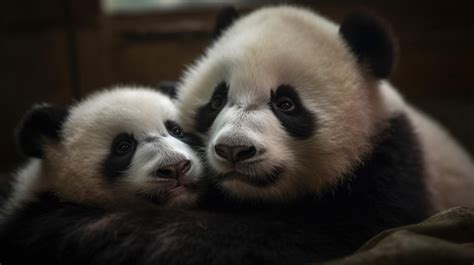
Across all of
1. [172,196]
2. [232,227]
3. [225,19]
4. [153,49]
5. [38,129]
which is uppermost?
[153,49]

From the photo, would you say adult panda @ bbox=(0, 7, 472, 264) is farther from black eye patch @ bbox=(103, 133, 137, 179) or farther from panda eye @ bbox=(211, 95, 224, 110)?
black eye patch @ bbox=(103, 133, 137, 179)

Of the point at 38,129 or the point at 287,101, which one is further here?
the point at 38,129

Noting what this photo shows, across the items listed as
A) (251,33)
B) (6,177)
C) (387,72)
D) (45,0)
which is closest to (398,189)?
(387,72)

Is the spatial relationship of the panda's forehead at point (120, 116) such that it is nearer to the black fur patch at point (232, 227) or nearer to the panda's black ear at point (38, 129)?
the panda's black ear at point (38, 129)

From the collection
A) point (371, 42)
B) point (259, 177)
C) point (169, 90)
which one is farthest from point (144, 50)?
point (259, 177)

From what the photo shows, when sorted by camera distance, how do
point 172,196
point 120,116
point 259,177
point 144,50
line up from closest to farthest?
point 259,177
point 172,196
point 120,116
point 144,50

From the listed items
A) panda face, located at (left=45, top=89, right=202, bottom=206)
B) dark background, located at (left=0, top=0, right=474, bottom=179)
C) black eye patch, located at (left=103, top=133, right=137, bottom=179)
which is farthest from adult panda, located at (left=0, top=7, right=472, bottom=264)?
dark background, located at (left=0, top=0, right=474, bottom=179)

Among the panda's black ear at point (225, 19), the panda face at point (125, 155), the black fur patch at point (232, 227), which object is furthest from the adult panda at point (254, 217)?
the panda's black ear at point (225, 19)

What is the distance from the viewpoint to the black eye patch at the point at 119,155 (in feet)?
9.33

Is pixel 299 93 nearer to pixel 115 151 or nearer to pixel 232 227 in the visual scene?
pixel 232 227

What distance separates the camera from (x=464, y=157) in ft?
13.6

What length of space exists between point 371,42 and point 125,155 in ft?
4.54

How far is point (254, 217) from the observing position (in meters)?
2.64

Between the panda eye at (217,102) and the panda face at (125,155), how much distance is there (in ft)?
0.71
